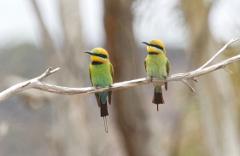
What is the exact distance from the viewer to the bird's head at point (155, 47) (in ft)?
3.48

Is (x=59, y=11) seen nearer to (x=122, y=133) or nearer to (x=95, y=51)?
(x=122, y=133)

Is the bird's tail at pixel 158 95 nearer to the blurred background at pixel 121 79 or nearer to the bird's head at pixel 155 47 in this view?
the bird's head at pixel 155 47

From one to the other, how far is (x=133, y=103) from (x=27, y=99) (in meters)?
1.18

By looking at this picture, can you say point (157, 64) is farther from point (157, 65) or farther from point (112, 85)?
point (112, 85)

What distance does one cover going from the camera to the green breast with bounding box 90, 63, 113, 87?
3.72 ft

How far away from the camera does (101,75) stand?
116 centimetres

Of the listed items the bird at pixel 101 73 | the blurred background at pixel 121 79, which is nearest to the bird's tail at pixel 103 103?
the bird at pixel 101 73

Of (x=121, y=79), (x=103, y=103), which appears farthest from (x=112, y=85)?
(x=121, y=79)

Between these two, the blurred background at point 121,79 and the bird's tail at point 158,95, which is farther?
the blurred background at point 121,79

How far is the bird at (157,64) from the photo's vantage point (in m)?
1.06

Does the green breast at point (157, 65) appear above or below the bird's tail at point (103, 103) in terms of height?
above

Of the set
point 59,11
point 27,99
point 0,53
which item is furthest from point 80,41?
point 0,53

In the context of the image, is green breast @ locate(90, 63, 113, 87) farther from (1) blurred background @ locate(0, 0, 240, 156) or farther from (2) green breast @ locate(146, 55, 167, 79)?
(1) blurred background @ locate(0, 0, 240, 156)

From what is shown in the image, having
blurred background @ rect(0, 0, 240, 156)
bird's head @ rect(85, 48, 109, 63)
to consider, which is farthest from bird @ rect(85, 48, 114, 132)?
blurred background @ rect(0, 0, 240, 156)
